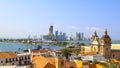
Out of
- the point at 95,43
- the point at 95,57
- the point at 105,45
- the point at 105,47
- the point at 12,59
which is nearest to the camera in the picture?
the point at 12,59

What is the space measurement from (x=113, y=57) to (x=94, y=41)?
523 centimetres

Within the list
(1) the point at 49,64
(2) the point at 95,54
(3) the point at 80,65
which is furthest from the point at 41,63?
(2) the point at 95,54

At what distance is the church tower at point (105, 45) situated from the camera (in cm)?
5674

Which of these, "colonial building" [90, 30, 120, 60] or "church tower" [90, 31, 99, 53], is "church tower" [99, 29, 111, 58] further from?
"church tower" [90, 31, 99, 53]

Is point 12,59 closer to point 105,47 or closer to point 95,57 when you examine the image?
point 95,57

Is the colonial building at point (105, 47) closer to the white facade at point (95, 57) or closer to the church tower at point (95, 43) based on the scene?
the church tower at point (95, 43)

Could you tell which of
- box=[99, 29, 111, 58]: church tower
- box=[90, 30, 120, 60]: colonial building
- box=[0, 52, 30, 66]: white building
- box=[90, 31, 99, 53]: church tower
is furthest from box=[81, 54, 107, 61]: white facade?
box=[0, 52, 30, 66]: white building

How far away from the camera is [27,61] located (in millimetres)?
50969

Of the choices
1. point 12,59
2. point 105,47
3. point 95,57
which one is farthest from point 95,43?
point 12,59

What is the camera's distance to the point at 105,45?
189 feet

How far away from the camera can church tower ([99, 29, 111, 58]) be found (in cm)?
5674

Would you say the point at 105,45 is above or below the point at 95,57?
above

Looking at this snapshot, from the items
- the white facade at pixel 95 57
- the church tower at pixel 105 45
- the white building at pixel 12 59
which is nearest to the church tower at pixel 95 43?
the church tower at pixel 105 45

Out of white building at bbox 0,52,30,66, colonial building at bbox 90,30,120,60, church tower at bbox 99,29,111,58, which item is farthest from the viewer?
colonial building at bbox 90,30,120,60
